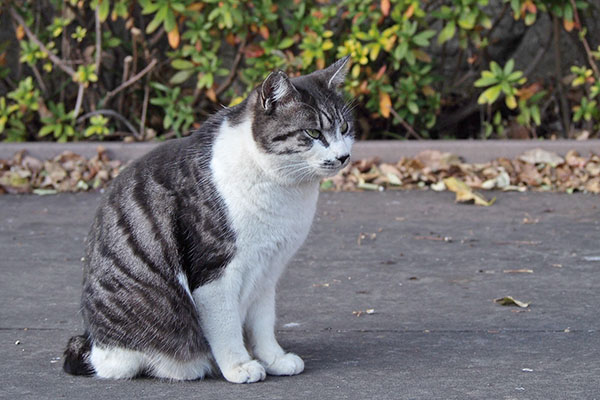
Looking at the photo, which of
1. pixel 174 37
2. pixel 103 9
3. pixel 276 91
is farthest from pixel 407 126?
pixel 276 91

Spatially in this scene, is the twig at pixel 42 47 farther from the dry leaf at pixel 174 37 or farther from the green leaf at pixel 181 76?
the dry leaf at pixel 174 37

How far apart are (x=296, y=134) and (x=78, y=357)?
1187mm

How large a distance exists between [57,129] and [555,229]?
13.6 feet

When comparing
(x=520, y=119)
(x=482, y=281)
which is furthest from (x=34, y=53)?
(x=482, y=281)

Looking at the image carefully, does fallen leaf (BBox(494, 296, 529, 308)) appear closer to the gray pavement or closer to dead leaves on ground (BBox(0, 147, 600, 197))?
the gray pavement

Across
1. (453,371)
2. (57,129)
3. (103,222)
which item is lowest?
(57,129)

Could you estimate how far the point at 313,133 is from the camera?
3395 mm

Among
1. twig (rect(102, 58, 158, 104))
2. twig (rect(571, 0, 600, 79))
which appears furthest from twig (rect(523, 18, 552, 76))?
twig (rect(102, 58, 158, 104))

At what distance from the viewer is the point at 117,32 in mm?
8102

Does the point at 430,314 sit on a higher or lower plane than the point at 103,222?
lower

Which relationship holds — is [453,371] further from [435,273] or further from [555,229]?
[555,229]

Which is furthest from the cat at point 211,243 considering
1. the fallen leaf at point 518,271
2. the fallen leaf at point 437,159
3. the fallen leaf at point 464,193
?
the fallen leaf at point 437,159

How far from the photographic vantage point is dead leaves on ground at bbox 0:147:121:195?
23.2ft

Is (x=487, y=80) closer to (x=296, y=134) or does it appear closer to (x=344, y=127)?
(x=344, y=127)
